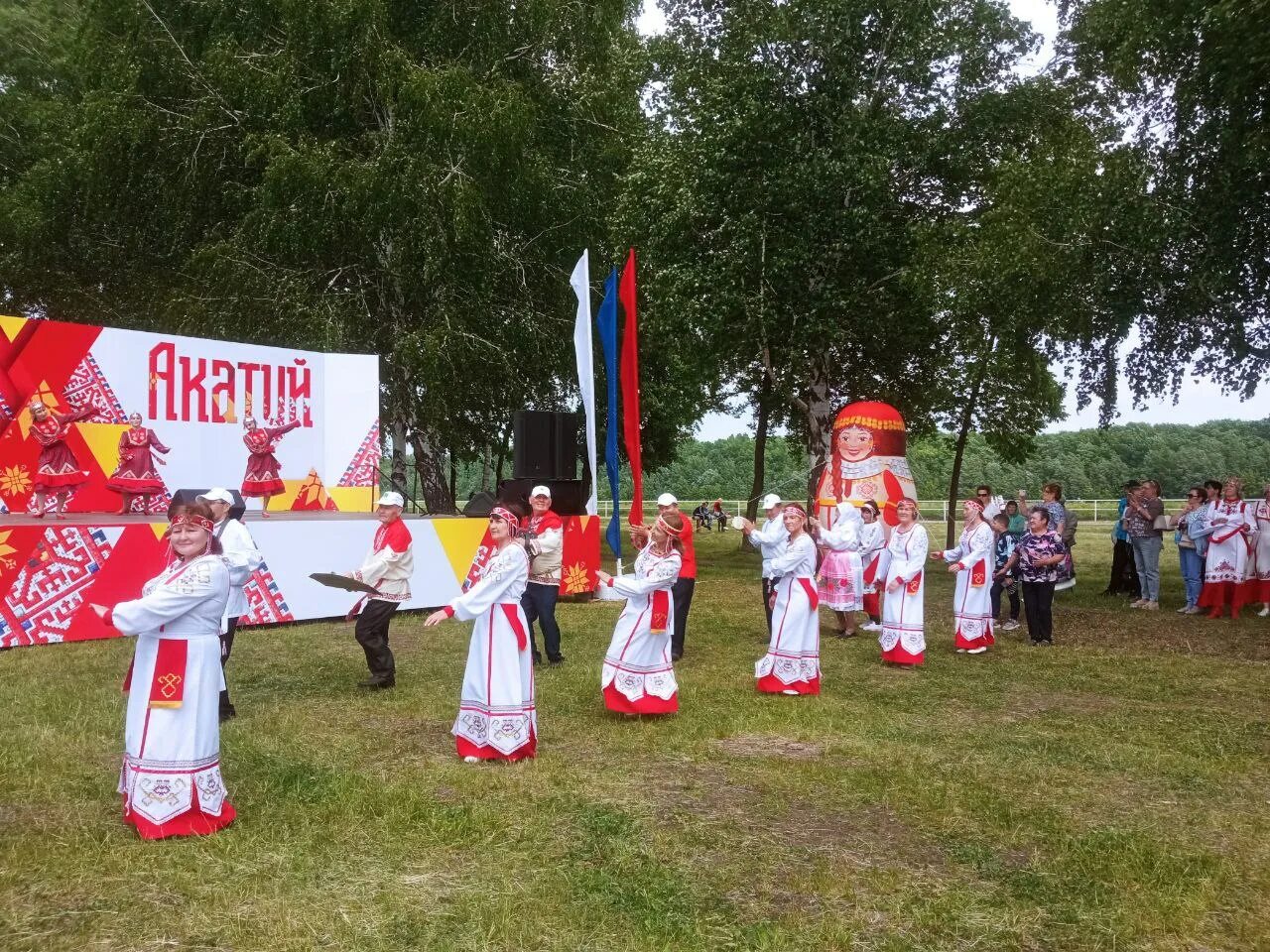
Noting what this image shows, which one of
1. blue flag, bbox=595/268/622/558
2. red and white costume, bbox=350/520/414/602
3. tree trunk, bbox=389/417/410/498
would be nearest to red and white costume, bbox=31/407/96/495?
red and white costume, bbox=350/520/414/602

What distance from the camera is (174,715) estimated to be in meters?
4.98

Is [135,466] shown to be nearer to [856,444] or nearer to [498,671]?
[498,671]

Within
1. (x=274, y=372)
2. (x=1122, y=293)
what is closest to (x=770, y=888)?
(x=274, y=372)

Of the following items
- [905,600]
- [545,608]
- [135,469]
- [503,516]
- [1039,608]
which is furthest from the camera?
[135,469]

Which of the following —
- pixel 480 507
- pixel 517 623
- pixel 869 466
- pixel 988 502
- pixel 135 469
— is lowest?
pixel 517 623

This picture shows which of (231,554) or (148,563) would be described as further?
(148,563)

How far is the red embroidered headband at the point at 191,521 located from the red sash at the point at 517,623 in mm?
1921

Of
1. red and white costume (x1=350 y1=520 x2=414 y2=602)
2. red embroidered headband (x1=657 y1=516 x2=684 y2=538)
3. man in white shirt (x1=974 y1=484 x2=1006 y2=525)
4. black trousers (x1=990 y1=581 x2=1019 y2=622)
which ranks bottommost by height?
black trousers (x1=990 y1=581 x2=1019 y2=622)

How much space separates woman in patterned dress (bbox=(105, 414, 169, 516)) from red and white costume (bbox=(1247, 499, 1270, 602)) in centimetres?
1442

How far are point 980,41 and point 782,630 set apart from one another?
1596cm

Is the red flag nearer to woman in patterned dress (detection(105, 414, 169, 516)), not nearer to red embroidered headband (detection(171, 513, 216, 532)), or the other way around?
woman in patterned dress (detection(105, 414, 169, 516))

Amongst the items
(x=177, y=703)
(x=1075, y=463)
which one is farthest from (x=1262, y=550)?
(x=1075, y=463)

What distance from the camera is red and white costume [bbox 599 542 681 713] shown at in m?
7.51

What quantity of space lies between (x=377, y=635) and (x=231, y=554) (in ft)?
6.40
